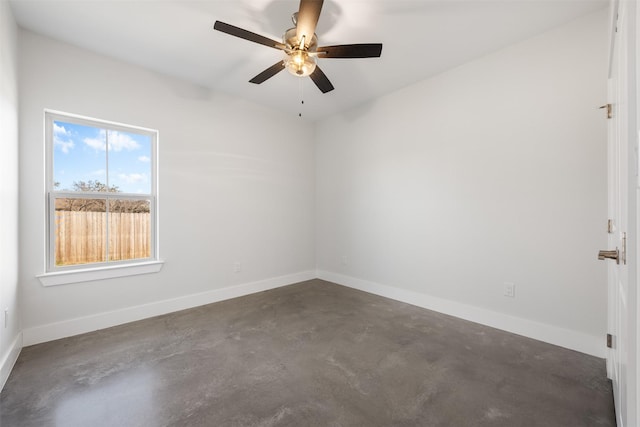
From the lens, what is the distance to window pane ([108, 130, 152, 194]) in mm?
2916

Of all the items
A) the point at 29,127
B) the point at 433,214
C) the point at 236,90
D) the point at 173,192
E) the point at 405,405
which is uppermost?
the point at 236,90

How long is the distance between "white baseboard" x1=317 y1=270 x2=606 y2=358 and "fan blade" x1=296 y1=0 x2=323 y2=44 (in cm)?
297

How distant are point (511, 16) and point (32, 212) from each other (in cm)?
440

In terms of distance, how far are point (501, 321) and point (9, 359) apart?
13.5 ft

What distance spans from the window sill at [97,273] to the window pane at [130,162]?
32.1 inches

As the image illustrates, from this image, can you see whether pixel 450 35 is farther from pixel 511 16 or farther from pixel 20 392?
pixel 20 392

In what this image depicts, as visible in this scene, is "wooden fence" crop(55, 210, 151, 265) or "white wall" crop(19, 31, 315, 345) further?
"wooden fence" crop(55, 210, 151, 265)

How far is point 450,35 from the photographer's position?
248cm

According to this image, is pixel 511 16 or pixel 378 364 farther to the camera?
pixel 511 16

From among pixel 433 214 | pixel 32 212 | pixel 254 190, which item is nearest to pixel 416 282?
pixel 433 214

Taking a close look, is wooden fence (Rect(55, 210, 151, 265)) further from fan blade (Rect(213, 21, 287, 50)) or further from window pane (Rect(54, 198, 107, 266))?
fan blade (Rect(213, 21, 287, 50))

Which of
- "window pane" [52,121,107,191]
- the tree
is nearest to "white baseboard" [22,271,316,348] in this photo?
the tree

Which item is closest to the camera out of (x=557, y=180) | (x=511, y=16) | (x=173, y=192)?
(x=511, y=16)

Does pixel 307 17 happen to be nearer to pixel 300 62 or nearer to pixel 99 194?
pixel 300 62
